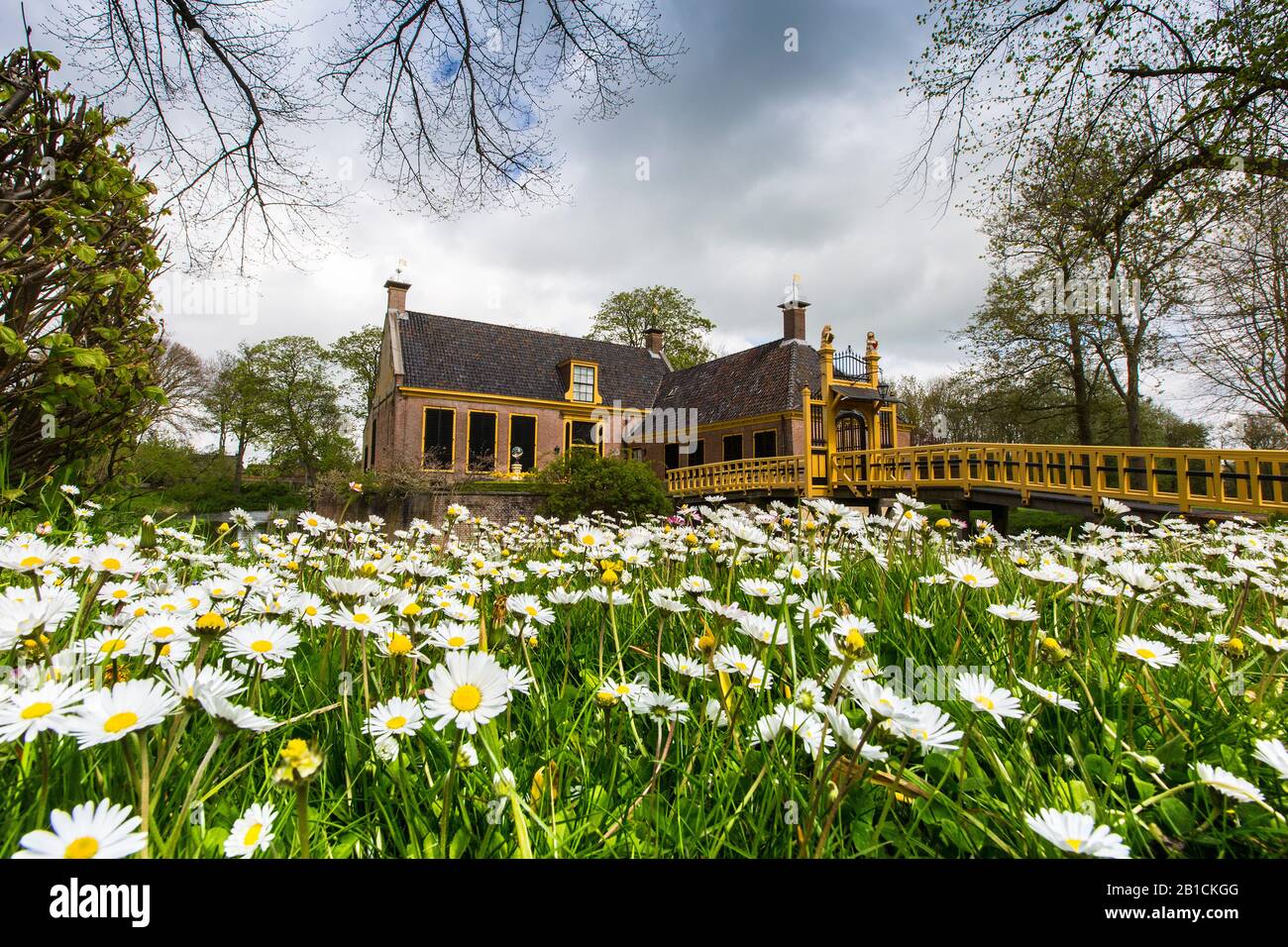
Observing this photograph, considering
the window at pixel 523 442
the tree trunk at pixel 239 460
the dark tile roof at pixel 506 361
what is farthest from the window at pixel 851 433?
the tree trunk at pixel 239 460

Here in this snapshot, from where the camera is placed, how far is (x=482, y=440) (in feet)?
70.2

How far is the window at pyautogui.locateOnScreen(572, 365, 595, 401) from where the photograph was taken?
923 inches

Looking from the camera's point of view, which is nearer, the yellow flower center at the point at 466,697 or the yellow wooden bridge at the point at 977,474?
the yellow flower center at the point at 466,697

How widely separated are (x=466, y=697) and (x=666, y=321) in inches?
1357

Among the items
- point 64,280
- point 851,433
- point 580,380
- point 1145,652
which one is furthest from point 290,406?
point 1145,652

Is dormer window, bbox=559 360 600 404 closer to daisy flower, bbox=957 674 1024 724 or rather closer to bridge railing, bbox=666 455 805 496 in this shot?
bridge railing, bbox=666 455 805 496

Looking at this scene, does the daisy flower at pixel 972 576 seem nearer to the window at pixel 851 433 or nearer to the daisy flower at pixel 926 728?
the daisy flower at pixel 926 728

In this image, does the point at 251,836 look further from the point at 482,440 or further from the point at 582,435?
the point at 582,435

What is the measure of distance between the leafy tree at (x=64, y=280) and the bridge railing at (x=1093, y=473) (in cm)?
1255

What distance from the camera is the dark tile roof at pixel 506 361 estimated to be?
21.4 metres

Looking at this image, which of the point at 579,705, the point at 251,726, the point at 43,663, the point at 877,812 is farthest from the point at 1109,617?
the point at 43,663

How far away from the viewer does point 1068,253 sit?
10.5 m

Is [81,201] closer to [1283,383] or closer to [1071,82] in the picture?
[1071,82]
